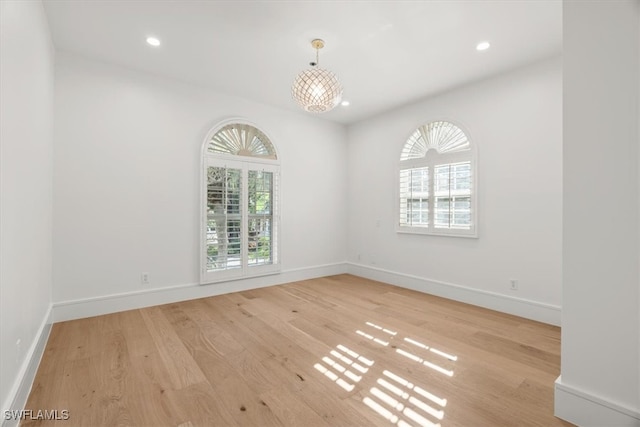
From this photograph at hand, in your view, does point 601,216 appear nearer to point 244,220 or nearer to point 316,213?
point 244,220

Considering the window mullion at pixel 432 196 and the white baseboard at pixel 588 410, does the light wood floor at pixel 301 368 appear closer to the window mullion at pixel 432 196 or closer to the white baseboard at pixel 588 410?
the white baseboard at pixel 588 410

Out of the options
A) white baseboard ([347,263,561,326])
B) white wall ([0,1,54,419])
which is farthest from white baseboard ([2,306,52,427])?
white baseboard ([347,263,561,326])

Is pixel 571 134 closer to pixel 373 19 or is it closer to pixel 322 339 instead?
pixel 373 19

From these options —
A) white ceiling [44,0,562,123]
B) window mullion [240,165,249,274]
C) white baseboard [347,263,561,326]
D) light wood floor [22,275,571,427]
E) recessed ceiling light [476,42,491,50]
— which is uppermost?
white ceiling [44,0,562,123]

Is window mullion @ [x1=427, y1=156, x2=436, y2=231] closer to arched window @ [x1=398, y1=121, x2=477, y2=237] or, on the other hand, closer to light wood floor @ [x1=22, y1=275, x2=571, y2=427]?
arched window @ [x1=398, y1=121, x2=477, y2=237]

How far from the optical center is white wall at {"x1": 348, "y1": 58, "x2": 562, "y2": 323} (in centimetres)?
308

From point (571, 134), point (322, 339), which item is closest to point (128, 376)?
point (322, 339)

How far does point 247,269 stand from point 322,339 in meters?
2.02

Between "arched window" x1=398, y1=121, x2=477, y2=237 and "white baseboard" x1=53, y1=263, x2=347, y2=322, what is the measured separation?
211cm

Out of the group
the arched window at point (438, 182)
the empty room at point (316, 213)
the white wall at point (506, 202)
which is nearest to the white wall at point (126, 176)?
the empty room at point (316, 213)

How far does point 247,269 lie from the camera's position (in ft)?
14.1

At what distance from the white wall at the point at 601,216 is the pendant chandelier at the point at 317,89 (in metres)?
1.61

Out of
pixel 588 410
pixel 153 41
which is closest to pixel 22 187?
pixel 153 41

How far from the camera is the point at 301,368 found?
85.4 inches
